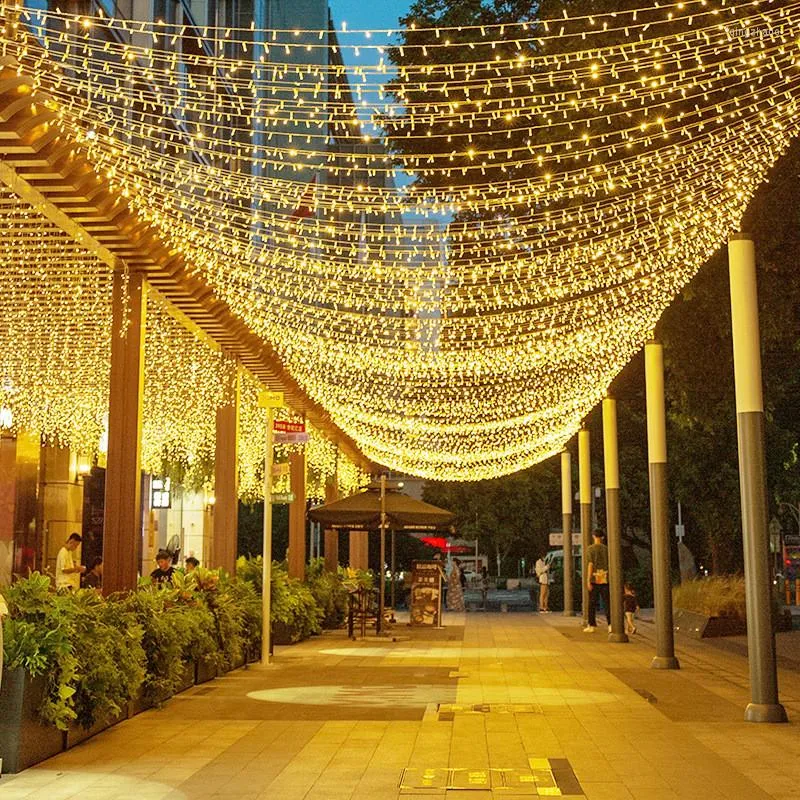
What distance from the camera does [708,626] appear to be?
21312 mm

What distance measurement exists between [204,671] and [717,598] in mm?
11947

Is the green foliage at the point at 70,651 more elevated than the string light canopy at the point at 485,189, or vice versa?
the string light canopy at the point at 485,189

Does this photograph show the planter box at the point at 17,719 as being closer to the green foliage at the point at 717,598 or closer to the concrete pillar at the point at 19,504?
the concrete pillar at the point at 19,504

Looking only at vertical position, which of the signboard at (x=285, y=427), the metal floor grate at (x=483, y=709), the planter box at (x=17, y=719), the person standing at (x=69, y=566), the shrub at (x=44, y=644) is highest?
the signboard at (x=285, y=427)

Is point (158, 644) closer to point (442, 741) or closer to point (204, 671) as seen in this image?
point (204, 671)

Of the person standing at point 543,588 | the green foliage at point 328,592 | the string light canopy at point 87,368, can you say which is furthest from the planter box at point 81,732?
the person standing at point 543,588

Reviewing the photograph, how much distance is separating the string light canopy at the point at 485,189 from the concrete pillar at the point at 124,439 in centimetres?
80

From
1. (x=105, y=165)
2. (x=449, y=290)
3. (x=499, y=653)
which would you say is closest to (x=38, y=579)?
(x=105, y=165)

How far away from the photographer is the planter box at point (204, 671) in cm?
1278

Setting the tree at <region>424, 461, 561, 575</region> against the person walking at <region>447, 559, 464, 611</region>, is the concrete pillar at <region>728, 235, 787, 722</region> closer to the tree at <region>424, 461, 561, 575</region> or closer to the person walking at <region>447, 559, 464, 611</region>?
the person walking at <region>447, 559, 464, 611</region>

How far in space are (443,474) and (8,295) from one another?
21761 millimetres

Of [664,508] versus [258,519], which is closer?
[664,508]

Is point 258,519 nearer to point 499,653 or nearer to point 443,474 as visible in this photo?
point 443,474

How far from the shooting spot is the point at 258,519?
4578 cm
